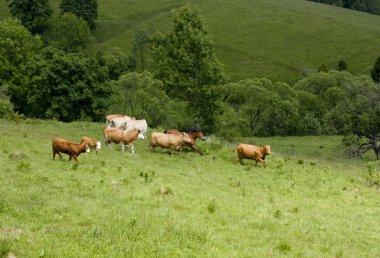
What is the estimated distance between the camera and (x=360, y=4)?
174125 mm

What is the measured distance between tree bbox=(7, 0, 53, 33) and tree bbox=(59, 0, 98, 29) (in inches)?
242

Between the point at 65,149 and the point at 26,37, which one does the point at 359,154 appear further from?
the point at 26,37

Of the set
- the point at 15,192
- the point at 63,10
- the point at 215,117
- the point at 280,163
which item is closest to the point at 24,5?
the point at 63,10

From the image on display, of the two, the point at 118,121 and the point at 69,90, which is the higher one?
the point at 118,121

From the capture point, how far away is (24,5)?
116188mm

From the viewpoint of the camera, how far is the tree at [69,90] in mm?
52594

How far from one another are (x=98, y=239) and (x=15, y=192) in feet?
14.1

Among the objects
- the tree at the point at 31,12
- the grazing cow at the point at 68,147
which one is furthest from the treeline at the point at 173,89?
the grazing cow at the point at 68,147

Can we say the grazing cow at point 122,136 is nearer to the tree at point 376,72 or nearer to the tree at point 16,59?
the tree at point 16,59

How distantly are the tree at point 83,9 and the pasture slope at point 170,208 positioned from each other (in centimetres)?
10239

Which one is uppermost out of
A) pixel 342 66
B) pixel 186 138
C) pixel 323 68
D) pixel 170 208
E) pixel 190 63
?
pixel 170 208

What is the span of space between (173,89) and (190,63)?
3.25 metres

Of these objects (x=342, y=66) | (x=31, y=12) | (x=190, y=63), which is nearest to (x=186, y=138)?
(x=190, y=63)

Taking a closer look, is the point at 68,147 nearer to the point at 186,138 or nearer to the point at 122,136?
the point at 122,136
